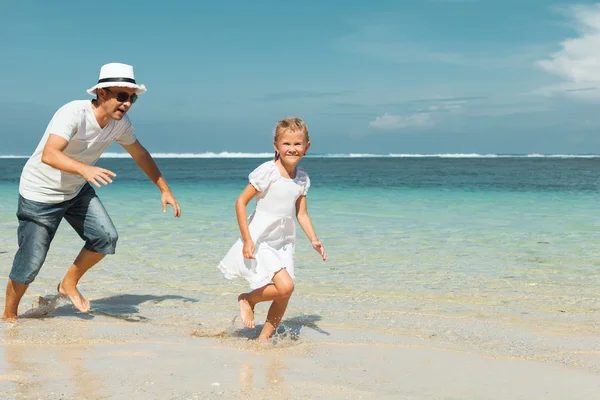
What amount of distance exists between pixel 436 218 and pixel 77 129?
10443 mm

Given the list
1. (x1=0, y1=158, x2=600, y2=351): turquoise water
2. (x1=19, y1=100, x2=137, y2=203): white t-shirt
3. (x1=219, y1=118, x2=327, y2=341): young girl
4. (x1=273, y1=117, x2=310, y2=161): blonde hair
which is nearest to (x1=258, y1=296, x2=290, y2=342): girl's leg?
(x1=219, y1=118, x2=327, y2=341): young girl


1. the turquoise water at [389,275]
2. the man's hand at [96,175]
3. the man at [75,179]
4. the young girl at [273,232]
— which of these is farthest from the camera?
the turquoise water at [389,275]

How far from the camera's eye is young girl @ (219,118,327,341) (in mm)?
4242

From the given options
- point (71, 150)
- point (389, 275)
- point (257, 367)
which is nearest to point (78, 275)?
point (71, 150)

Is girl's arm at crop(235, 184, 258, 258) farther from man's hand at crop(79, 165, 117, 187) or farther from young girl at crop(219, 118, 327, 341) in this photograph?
man's hand at crop(79, 165, 117, 187)

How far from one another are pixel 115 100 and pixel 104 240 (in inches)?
43.7

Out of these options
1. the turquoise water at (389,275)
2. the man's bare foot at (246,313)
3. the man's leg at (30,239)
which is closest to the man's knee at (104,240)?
the man's leg at (30,239)

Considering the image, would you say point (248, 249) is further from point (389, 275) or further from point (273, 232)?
point (389, 275)

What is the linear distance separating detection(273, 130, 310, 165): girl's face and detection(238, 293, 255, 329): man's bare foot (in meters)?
0.99

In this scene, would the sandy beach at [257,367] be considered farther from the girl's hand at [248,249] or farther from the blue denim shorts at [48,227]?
the girl's hand at [248,249]

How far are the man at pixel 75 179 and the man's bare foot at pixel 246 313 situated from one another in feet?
2.41

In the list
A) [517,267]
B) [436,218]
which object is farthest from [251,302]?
[436,218]

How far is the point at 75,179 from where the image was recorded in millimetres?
4645

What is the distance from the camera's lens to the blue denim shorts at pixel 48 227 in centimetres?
466
